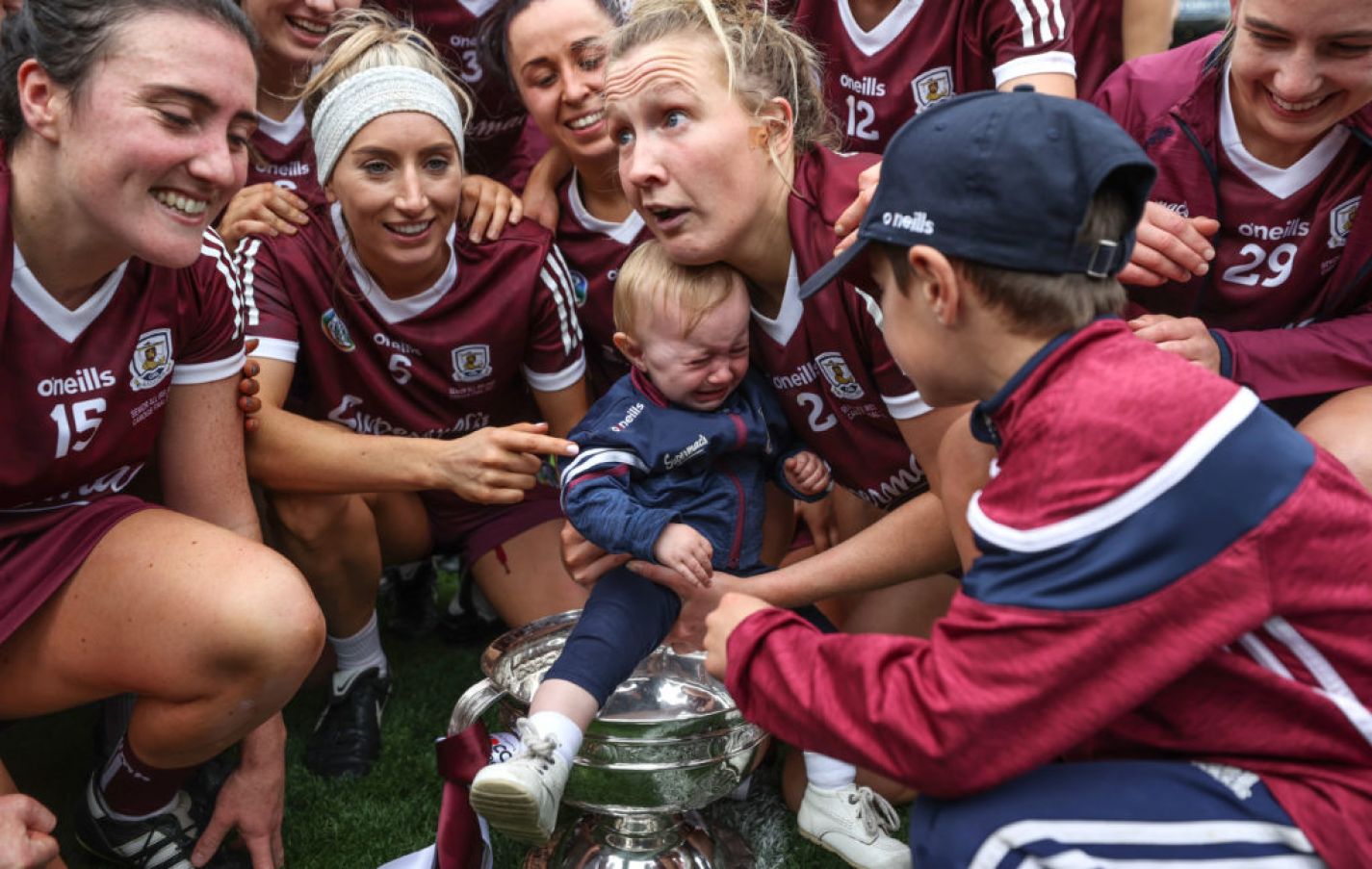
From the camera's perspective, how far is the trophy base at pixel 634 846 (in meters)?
2.43

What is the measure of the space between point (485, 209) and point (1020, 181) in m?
1.81

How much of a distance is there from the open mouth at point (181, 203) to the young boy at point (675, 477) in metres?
0.82

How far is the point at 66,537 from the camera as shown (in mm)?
2410

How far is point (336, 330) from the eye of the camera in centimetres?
310

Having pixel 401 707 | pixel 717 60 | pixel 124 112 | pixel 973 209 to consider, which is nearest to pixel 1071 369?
pixel 973 209

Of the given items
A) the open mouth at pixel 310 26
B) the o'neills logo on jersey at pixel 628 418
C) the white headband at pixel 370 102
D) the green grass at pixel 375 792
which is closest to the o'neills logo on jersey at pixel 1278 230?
the o'neills logo on jersey at pixel 628 418

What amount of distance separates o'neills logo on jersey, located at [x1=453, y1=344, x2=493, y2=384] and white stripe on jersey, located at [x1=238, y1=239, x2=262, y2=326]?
17.9 inches

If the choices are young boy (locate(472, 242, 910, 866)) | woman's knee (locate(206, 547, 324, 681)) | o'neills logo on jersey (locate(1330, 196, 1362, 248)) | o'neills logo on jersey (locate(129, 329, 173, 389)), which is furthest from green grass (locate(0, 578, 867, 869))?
o'neills logo on jersey (locate(1330, 196, 1362, 248))

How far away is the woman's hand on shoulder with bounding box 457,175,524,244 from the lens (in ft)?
10.5

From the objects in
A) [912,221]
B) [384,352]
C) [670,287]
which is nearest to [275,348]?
[384,352]

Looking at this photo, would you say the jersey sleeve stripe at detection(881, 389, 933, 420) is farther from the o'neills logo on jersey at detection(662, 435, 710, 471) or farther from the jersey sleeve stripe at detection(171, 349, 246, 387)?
the jersey sleeve stripe at detection(171, 349, 246, 387)

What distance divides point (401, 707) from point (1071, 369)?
2.13 m

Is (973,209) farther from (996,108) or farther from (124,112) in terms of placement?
(124,112)

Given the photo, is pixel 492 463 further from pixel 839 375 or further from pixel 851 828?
pixel 851 828
